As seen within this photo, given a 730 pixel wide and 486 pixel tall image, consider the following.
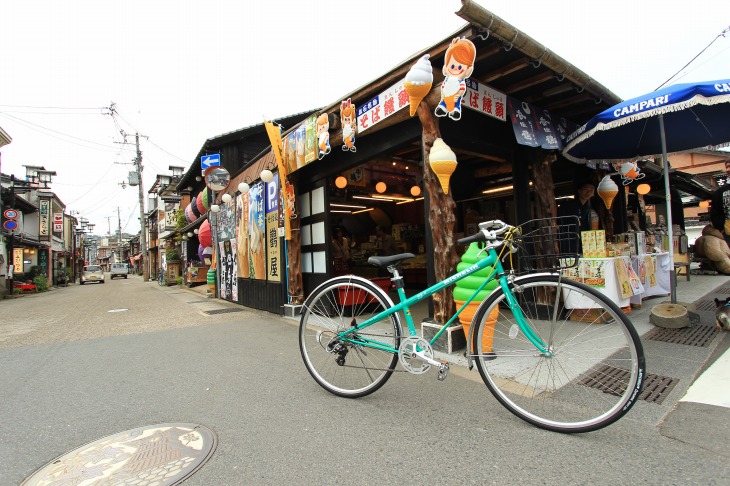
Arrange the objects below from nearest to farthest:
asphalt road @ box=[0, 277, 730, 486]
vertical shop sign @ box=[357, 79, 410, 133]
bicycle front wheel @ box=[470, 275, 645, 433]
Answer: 1. asphalt road @ box=[0, 277, 730, 486]
2. bicycle front wheel @ box=[470, 275, 645, 433]
3. vertical shop sign @ box=[357, 79, 410, 133]

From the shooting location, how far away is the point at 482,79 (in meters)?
4.77

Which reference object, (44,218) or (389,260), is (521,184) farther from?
(44,218)

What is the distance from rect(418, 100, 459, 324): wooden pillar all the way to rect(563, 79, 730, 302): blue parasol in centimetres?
238

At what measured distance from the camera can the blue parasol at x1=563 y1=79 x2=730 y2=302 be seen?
3.96m

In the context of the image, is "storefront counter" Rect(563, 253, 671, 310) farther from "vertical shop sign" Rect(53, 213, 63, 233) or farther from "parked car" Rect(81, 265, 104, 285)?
"parked car" Rect(81, 265, 104, 285)

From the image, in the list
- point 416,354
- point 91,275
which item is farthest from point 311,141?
point 91,275

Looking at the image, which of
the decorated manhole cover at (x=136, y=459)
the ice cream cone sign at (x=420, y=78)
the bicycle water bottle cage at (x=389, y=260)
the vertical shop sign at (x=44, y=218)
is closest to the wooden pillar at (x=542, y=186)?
the ice cream cone sign at (x=420, y=78)

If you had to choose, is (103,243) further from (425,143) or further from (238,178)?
(425,143)

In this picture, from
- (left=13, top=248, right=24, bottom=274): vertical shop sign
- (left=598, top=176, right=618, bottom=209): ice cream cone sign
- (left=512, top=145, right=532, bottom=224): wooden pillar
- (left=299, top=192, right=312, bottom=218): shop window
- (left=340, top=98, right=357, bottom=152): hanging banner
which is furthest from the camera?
(left=13, top=248, right=24, bottom=274): vertical shop sign

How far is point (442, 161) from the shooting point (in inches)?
159

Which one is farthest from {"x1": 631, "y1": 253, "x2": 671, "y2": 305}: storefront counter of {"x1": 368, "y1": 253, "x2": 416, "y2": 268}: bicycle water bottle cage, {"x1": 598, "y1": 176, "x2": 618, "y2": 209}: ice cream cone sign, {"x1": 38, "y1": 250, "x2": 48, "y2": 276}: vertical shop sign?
{"x1": 38, "y1": 250, "x2": 48, "y2": 276}: vertical shop sign

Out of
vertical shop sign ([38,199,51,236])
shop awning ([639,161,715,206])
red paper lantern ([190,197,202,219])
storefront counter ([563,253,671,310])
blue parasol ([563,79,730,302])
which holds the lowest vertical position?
storefront counter ([563,253,671,310])

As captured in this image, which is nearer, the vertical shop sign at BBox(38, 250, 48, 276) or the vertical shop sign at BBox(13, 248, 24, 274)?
the vertical shop sign at BBox(13, 248, 24, 274)

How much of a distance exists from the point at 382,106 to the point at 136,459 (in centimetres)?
460
